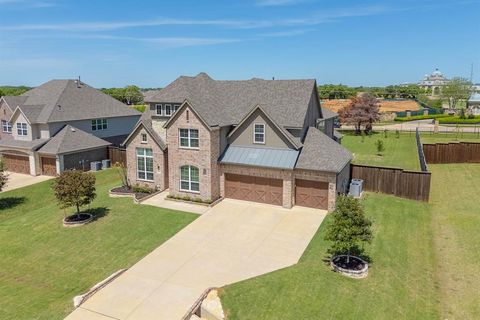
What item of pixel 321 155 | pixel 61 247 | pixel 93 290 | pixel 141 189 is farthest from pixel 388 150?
pixel 93 290

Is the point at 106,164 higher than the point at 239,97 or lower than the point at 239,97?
lower

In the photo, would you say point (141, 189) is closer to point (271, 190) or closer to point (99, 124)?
point (271, 190)

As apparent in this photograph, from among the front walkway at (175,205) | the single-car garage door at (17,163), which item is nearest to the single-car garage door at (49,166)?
the single-car garage door at (17,163)

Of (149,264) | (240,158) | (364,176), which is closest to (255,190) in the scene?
(240,158)

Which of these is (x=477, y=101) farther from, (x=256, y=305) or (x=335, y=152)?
(x=256, y=305)

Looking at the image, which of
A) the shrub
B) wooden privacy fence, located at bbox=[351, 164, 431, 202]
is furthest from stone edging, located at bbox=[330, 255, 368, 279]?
the shrub

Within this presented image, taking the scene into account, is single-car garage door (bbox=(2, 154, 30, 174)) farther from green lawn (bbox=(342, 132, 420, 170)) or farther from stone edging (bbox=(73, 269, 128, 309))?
green lawn (bbox=(342, 132, 420, 170))
